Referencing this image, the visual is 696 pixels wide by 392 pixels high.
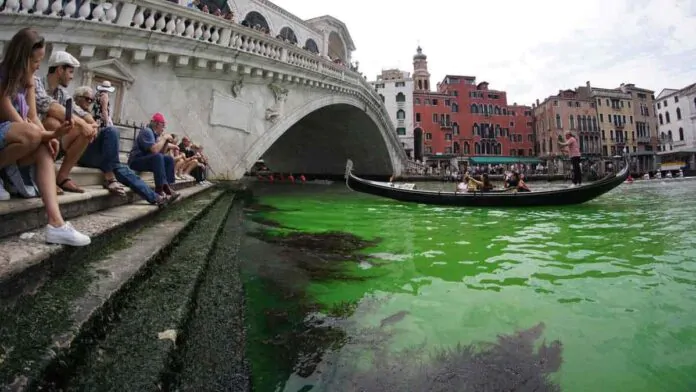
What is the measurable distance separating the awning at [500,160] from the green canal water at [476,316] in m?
32.9

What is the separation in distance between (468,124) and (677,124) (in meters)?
20.1

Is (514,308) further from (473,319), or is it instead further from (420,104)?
(420,104)

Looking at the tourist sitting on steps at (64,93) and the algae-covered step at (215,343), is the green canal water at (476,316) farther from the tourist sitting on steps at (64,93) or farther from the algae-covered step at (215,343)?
the tourist sitting on steps at (64,93)

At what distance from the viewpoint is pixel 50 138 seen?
5.72ft

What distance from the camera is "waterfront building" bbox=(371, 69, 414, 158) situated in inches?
1439

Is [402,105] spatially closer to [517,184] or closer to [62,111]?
[517,184]

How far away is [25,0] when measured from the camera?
16.8ft

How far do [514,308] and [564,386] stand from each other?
71 centimetres

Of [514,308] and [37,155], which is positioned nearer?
[37,155]

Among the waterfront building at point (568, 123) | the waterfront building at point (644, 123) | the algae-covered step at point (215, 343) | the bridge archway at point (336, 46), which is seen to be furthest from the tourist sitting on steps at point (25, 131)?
the waterfront building at point (644, 123)

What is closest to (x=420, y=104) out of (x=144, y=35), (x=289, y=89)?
(x=289, y=89)

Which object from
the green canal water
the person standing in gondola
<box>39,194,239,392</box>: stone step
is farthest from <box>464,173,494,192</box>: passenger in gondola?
<box>39,194,239,392</box>: stone step

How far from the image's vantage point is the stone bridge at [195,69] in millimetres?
5812

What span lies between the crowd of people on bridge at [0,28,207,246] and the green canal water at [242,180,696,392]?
109cm
